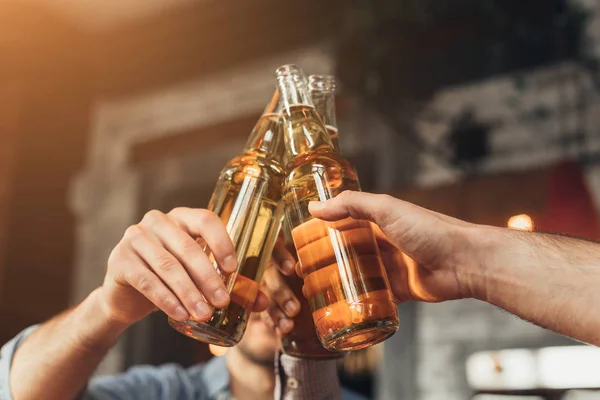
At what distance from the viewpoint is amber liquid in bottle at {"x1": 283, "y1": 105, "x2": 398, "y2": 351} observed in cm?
62

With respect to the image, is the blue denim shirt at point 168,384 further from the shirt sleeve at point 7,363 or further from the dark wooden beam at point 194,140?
the dark wooden beam at point 194,140

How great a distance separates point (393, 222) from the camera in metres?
0.65

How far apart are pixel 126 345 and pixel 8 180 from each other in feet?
3.02

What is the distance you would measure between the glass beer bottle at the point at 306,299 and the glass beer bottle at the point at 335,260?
0.07m

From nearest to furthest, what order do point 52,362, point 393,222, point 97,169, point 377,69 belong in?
1. point 393,222
2. point 52,362
3. point 377,69
4. point 97,169

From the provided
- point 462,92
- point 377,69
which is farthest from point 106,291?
point 462,92

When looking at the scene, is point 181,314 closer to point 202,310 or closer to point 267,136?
point 202,310

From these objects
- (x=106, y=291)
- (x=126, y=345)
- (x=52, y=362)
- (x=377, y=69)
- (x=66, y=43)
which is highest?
(x=66, y=43)

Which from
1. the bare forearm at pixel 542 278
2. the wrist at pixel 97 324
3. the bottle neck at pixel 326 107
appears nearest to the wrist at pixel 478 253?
the bare forearm at pixel 542 278

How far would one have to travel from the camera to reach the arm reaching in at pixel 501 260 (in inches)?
24.6

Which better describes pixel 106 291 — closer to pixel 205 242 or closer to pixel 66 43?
pixel 205 242

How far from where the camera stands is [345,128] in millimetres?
2607

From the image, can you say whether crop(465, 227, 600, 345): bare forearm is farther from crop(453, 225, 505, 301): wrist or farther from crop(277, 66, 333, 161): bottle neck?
crop(277, 66, 333, 161): bottle neck

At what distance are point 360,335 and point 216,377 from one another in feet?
2.79
